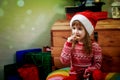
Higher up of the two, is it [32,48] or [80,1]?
[80,1]

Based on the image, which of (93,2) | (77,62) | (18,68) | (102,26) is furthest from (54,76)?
(93,2)

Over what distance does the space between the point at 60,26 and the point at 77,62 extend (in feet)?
1.85

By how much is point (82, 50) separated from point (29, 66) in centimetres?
77

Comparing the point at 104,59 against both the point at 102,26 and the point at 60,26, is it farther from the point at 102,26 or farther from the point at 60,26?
the point at 60,26

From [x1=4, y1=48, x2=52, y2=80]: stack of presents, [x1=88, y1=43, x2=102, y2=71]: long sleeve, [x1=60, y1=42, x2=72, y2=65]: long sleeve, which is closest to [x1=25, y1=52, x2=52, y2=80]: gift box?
[x1=4, y1=48, x2=52, y2=80]: stack of presents

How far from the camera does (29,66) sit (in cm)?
258

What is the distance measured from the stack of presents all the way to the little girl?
592 mm

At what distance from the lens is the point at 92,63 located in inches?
81.9

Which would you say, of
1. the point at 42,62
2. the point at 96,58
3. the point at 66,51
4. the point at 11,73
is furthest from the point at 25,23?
the point at 96,58

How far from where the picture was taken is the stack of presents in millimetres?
2512

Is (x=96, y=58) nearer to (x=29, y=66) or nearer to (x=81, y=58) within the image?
(x=81, y=58)

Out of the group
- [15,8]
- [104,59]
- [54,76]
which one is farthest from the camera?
[15,8]

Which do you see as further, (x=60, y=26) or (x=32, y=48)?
(x=32, y=48)

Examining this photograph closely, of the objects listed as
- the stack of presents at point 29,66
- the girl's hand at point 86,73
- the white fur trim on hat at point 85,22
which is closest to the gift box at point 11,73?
the stack of presents at point 29,66
